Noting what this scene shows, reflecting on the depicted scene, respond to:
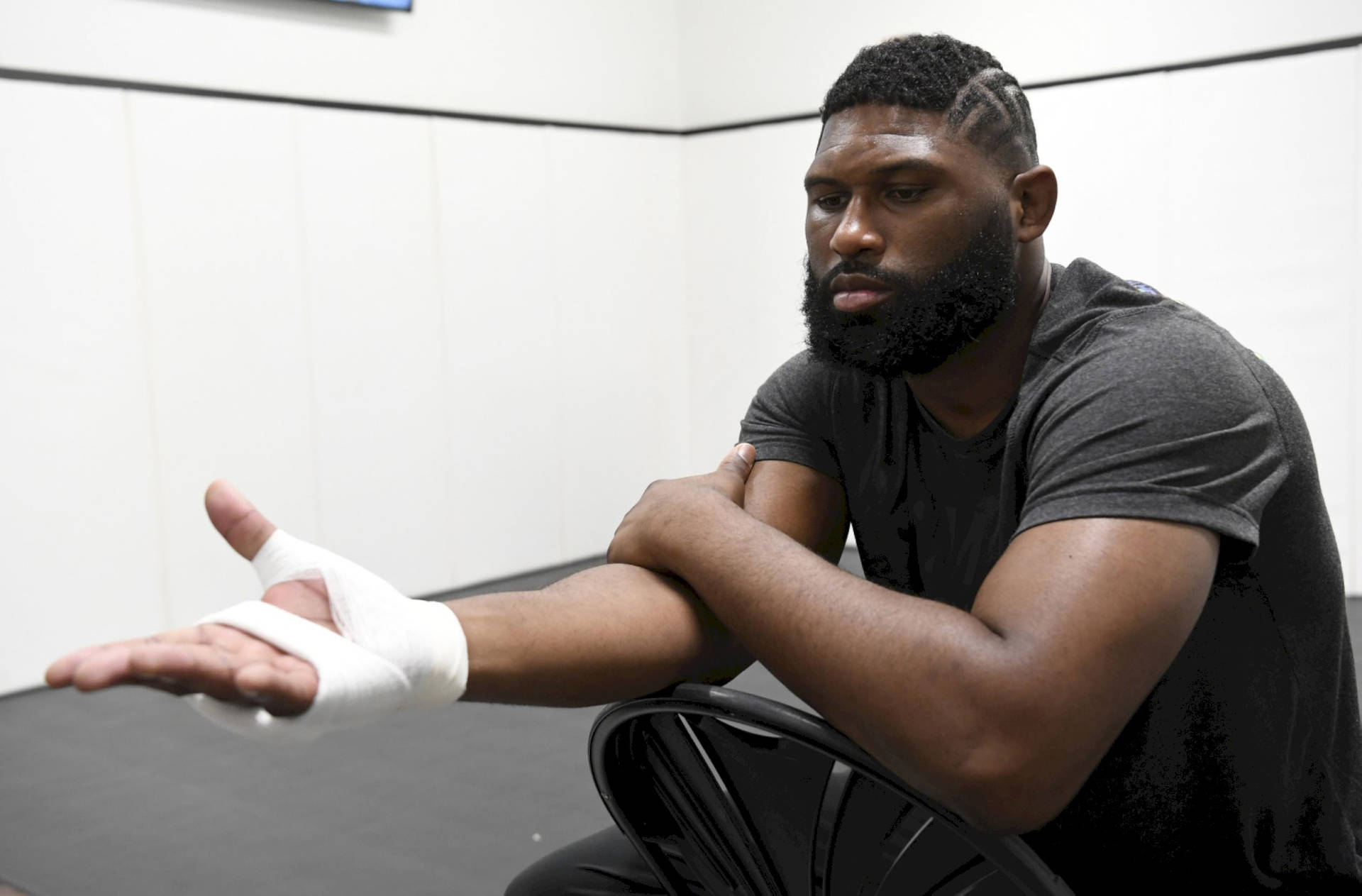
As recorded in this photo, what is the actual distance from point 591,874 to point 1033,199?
2.76ft

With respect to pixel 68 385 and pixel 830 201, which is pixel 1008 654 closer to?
pixel 830 201

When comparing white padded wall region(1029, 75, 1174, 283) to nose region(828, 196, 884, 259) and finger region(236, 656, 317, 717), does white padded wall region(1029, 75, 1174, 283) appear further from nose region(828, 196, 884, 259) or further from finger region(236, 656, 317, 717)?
finger region(236, 656, 317, 717)

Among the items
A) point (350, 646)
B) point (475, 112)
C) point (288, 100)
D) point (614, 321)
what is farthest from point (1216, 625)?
point (614, 321)

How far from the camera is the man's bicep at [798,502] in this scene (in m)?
1.33

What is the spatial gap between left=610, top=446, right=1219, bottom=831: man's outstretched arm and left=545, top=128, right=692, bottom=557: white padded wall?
341cm

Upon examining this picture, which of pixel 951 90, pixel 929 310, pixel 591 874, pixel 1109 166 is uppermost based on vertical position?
pixel 1109 166

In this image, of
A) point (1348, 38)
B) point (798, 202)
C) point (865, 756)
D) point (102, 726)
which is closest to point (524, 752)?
point (102, 726)

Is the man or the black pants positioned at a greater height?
the man

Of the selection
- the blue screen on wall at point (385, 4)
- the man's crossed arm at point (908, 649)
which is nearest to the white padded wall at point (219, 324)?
the blue screen on wall at point (385, 4)

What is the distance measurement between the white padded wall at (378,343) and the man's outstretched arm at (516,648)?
275 cm

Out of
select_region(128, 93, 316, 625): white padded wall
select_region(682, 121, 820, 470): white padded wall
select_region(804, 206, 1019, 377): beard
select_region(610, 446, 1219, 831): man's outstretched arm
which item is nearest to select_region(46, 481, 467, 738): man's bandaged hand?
select_region(610, 446, 1219, 831): man's outstretched arm

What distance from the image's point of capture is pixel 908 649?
0.87 metres

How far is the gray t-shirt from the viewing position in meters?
0.94

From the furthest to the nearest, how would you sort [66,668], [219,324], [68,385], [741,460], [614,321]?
[614,321]
[219,324]
[68,385]
[741,460]
[66,668]
